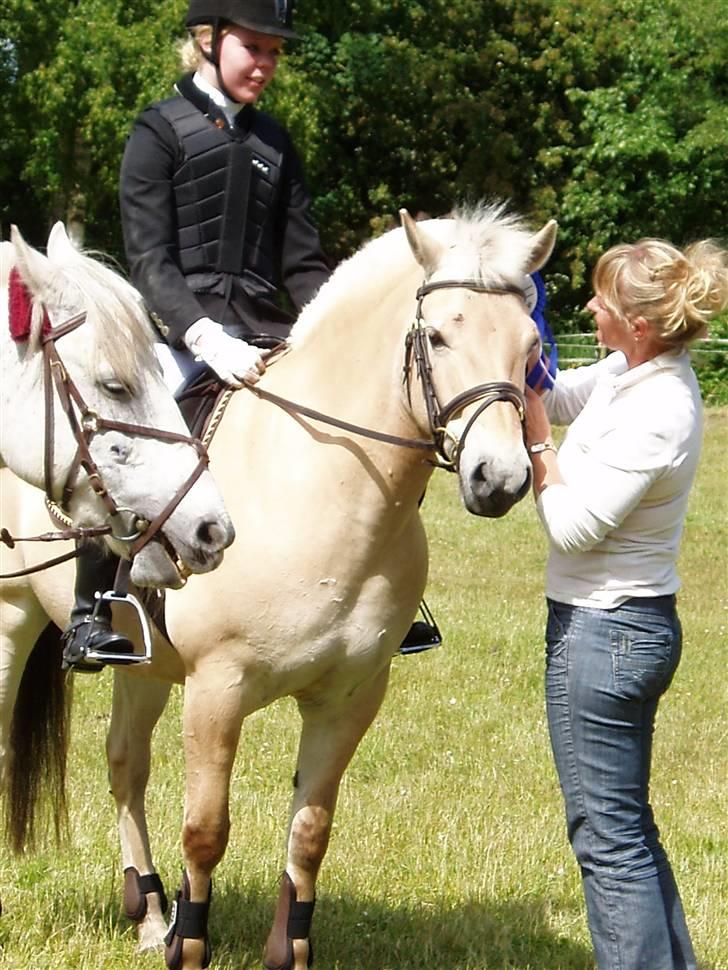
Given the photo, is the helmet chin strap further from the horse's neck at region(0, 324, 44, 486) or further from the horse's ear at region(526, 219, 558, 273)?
the horse's neck at region(0, 324, 44, 486)

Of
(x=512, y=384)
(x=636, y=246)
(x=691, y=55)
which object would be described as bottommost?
(x=512, y=384)

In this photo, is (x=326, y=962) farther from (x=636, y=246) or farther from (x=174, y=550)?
(x=636, y=246)

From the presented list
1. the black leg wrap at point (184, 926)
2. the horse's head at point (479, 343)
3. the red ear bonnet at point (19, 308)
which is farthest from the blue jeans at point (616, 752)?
the red ear bonnet at point (19, 308)

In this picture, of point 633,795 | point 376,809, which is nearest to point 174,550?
point 633,795

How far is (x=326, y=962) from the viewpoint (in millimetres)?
4793

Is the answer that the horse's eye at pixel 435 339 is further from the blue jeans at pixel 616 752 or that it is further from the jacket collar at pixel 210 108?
the jacket collar at pixel 210 108

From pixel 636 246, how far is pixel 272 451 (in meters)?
1.26

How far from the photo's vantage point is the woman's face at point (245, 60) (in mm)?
4609

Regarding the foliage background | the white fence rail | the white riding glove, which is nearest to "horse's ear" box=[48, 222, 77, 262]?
the white riding glove

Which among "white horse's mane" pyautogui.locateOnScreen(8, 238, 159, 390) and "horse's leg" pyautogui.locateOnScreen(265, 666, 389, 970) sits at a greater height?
"white horse's mane" pyautogui.locateOnScreen(8, 238, 159, 390)

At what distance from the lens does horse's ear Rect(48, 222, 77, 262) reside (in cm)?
357

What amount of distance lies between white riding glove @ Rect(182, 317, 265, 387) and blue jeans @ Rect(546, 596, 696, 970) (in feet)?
4.29

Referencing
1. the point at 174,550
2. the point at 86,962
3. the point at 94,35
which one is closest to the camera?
the point at 174,550

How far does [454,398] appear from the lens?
12.4ft
